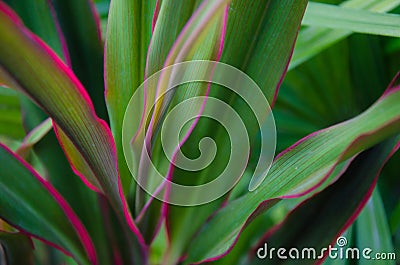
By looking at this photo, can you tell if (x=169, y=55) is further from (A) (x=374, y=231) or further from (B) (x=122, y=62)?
(A) (x=374, y=231)

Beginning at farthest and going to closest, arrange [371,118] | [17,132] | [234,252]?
1. [17,132]
2. [234,252]
3. [371,118]

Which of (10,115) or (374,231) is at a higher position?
(10,115)

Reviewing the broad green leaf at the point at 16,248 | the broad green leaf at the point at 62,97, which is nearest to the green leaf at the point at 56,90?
the broad green leaf at the point at 62,97

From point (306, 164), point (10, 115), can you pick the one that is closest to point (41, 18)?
point (10, 115)

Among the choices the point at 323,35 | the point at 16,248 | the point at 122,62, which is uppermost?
the point at 323,35


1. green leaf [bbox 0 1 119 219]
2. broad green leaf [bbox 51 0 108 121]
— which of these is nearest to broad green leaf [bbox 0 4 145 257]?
green leaf [bbox 0 1 119 219]

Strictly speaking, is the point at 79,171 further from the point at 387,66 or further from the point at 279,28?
the point at 387,66

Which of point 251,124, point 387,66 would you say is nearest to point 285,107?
point 387,66
